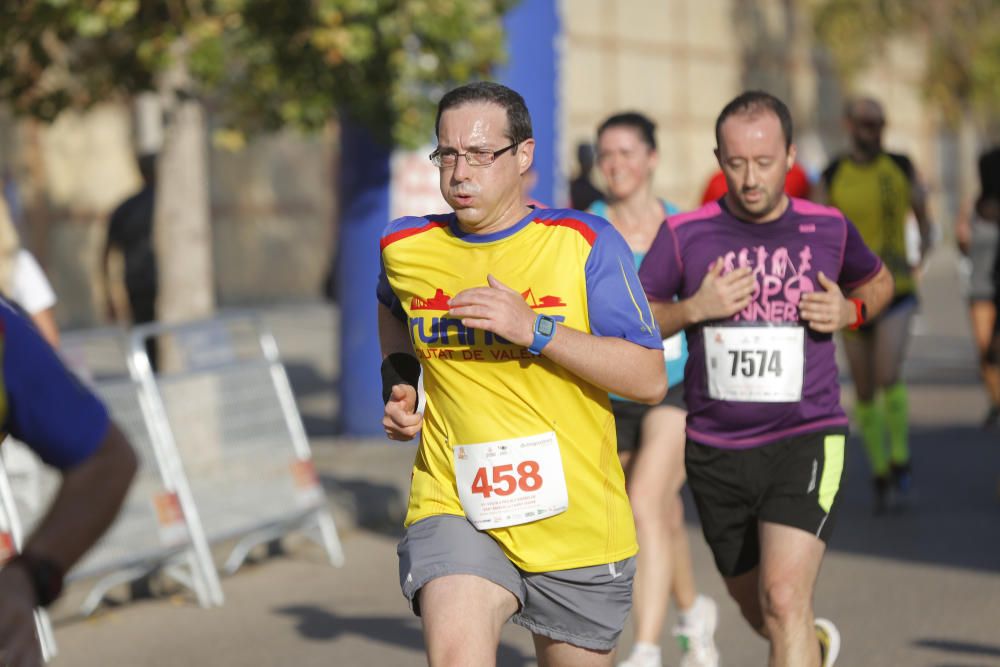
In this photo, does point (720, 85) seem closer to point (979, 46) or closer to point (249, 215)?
point (979, 46)

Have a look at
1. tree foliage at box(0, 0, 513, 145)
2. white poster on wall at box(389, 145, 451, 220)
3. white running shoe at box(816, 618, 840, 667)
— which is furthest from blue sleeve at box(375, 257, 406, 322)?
white poster on wall at box(389, 145, 451, 220)

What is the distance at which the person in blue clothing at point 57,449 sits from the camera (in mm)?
2490

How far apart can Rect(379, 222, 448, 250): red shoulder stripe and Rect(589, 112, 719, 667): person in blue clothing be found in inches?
74.5

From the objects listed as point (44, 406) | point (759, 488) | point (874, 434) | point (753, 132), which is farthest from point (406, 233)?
point (874, 434)

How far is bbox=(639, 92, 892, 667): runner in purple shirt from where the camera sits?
5.13 m

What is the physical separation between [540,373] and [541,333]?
0.20 meters

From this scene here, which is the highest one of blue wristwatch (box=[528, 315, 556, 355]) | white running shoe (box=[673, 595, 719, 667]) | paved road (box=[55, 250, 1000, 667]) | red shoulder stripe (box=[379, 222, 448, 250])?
red shoulder stripe (box=[379, 222, 448, 250])

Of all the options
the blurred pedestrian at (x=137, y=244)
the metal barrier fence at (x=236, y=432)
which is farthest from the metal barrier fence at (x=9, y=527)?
the blurred pedestrian at (x=137, y=244)

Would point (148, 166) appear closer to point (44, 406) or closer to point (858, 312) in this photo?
point (858, 312)

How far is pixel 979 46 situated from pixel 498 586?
30.6 m

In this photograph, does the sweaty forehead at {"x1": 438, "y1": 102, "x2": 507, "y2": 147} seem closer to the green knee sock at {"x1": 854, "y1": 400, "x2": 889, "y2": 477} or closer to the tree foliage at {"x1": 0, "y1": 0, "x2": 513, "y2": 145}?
the tree foliage at {"x1": 0, "y1": 0, "x2": 513, "y2": 145}

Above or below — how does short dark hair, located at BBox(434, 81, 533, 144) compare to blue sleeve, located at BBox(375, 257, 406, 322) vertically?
above

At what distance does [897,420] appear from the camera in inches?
370

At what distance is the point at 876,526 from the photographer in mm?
8977
